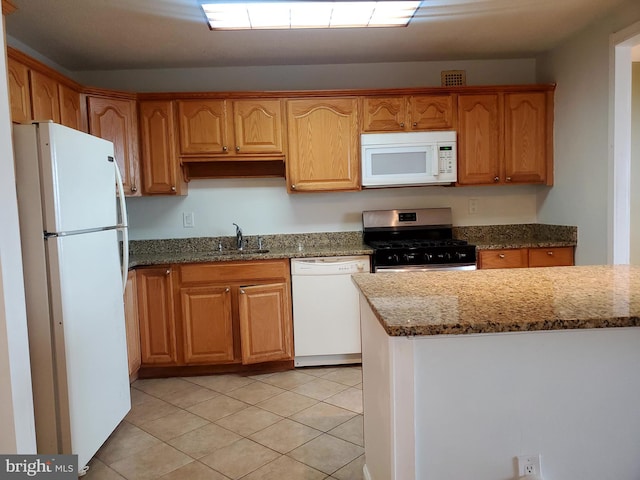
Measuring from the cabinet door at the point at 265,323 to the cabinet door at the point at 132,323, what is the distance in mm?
731

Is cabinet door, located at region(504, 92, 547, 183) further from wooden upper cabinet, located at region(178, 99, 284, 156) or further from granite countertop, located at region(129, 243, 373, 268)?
wooden upper cabinet, located at region(178, 99, 284, 156)

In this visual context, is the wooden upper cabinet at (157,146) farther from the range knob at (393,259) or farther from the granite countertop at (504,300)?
the granite countertop at (504,300)

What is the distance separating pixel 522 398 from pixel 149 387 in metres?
2.59

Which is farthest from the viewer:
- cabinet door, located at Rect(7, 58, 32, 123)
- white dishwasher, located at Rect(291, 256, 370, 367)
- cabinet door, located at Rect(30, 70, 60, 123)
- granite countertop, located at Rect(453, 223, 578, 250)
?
granite countertop, located at Rect(453, 223, 578, 250)

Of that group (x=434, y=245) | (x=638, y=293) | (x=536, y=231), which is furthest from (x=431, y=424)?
(x=536, y=231)

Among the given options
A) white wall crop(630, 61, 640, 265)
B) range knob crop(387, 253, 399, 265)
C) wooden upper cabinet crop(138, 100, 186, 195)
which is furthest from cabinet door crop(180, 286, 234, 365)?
white wall crop(630, 61, 640, 265)

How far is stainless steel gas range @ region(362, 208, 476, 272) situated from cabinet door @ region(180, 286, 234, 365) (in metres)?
1.14

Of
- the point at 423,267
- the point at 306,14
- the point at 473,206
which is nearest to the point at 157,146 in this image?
the point at 306,14

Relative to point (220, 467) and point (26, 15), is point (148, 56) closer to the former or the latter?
point (26, 15)

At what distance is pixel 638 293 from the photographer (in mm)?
1486

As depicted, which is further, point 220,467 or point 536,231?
point 536,231

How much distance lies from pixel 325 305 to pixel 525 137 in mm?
2071

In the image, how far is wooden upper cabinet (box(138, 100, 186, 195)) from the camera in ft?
10.8

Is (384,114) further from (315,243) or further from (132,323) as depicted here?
(132,323)
